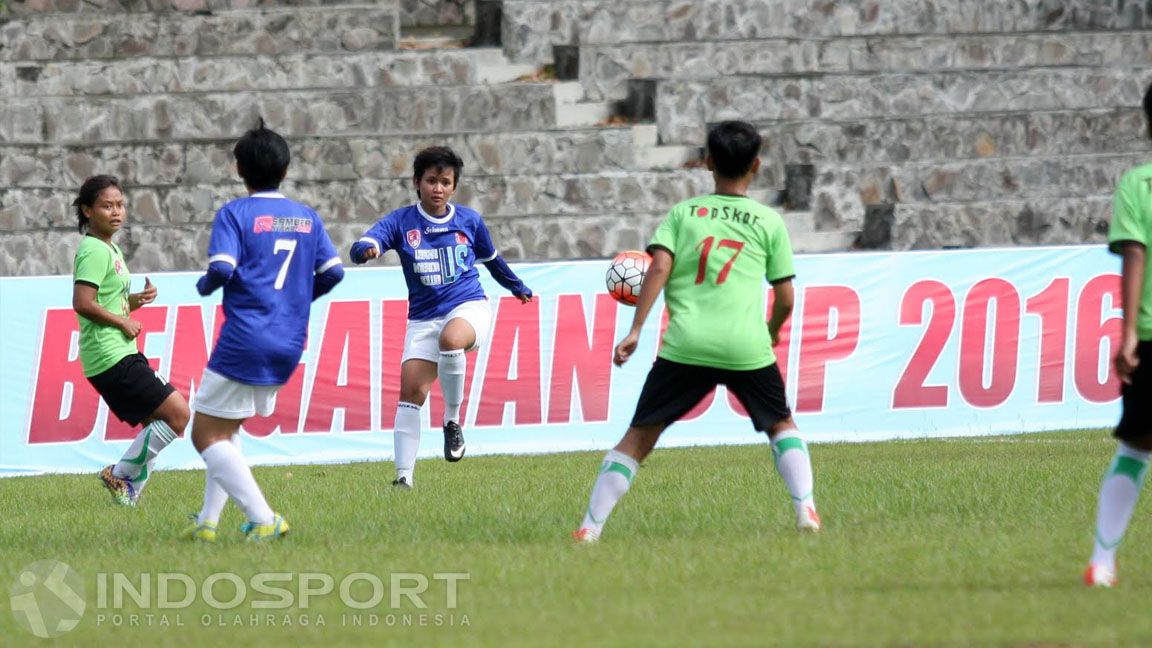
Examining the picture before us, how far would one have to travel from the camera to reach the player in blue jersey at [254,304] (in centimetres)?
842

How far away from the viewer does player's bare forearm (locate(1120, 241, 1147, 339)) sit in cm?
667

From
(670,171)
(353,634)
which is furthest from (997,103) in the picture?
(353,634)

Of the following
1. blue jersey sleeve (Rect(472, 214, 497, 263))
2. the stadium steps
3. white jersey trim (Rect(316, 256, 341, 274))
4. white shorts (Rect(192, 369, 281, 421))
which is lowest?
white shorts (Rect(192, 369, 281, 421))

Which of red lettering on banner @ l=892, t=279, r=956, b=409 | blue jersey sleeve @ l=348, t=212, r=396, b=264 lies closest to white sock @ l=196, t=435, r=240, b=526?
blue jersey sleeve @ l=348, t=212, r=396, b=264

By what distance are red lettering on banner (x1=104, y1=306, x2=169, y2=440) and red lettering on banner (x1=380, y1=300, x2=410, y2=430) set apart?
1.80 m

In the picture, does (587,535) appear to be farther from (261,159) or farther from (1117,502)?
(1117,502)

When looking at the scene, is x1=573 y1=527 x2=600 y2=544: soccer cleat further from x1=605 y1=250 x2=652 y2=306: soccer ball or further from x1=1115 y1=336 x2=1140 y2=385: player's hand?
x1=605 y1=250 x2=652 y2=306: soccer ball

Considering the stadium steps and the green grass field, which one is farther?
the stadium steps

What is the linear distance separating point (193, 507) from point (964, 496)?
4600mm

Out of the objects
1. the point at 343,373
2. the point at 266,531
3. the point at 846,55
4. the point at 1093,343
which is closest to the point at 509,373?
the point at 343,373

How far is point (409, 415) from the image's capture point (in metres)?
12.0

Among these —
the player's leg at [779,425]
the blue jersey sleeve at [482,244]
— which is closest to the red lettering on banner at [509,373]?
the blue jersey sleeve at [482,244]

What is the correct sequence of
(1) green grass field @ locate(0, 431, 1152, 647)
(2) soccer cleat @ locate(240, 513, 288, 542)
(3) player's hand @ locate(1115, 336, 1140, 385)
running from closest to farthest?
(1) green grass field @ locate(0, 431, 1152, 647) → (3) player's hand @ locate(1115, 336, 1140, 385) → (2) soccer cleat @ locate(240, 513, 288, 542)

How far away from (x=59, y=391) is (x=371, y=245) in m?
4.39
